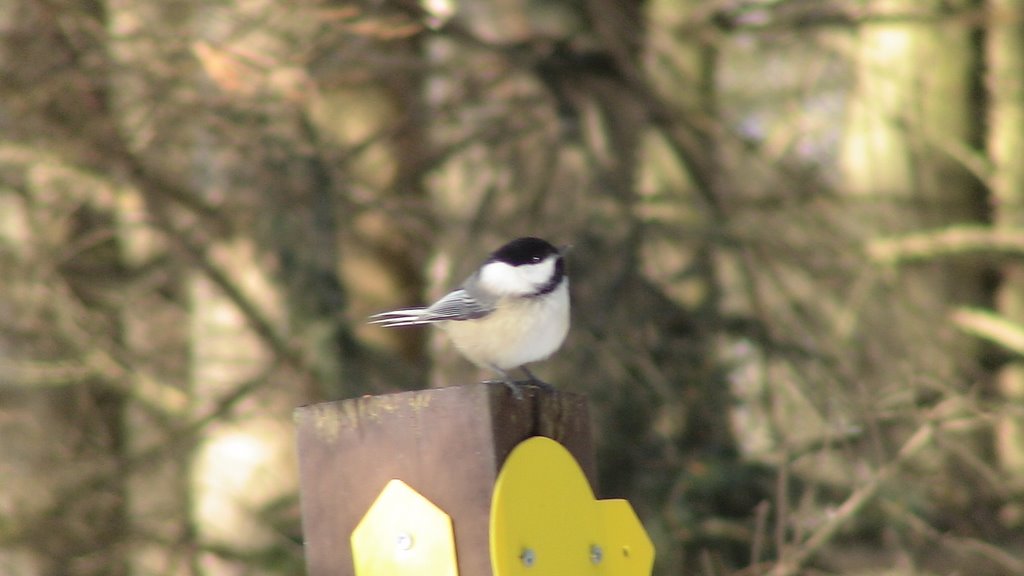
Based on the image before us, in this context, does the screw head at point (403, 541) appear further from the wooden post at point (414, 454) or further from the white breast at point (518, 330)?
the white breast at point (518, 330)

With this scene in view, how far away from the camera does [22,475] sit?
464cm

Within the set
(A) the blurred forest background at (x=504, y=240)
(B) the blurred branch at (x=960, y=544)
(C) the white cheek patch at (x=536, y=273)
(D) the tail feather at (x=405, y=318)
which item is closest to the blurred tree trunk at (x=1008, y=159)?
(A) the blurred forest background at (x=504, y=240)

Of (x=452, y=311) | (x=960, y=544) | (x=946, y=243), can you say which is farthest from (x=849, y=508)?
(x=946, y=243)

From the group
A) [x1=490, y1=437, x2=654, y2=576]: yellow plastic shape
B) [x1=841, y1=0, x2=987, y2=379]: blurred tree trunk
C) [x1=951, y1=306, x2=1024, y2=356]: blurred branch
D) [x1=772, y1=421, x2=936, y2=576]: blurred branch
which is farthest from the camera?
[x1=841, y1=0, x2=987, y2=379]: blurred tree trunk

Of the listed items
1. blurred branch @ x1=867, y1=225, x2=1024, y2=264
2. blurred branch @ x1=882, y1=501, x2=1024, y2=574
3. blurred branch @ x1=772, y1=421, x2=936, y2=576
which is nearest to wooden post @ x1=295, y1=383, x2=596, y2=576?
blurred branch @ x1=772, y1=421, x2=936, y2=576

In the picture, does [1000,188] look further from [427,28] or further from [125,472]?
[125,472]

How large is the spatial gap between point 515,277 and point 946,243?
9.49ft

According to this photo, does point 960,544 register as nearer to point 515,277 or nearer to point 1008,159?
point 515,277

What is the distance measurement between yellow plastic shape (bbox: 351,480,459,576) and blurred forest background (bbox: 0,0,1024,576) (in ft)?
7.96

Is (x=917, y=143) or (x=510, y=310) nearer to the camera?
(x=510, y=310)

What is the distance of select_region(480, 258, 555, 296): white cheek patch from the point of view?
2539mm

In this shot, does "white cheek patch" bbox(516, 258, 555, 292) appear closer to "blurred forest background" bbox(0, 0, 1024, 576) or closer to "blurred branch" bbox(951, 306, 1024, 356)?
"blurred forest background" bbox(0, 0, 1024, 576)

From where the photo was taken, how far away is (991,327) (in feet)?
15.5

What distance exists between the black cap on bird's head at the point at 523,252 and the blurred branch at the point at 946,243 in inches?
101
